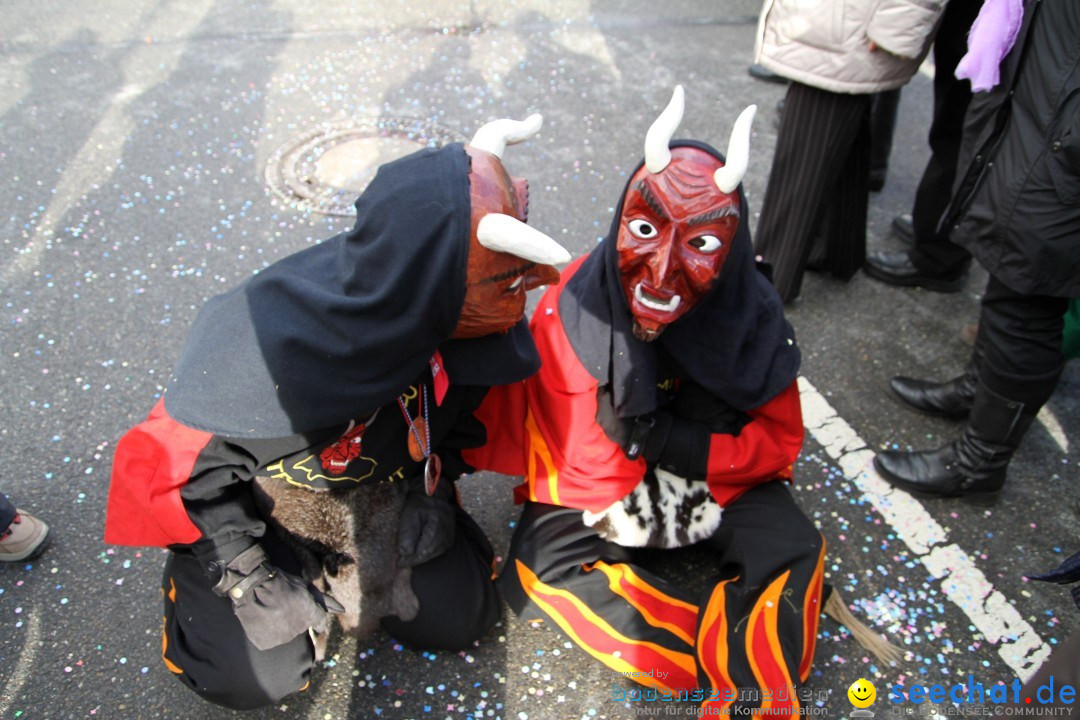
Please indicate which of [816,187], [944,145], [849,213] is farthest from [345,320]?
[944,145]

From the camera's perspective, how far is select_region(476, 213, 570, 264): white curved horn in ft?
5.65

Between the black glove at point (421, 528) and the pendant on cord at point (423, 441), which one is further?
the black glove at point (421, 528)

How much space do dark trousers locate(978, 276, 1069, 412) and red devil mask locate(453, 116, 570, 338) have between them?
5.05 ft

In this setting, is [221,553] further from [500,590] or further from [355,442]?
[500,590]

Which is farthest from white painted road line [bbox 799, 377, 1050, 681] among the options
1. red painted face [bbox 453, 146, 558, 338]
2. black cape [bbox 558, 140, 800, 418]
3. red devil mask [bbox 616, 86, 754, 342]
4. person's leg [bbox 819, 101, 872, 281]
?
red painted face [bbox 453, 146, 558, 338]

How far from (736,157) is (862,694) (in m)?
1.52

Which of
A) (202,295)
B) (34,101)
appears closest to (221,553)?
(202,295)

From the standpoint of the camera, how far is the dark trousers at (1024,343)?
2.52 metres

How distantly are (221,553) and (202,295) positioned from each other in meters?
1.81

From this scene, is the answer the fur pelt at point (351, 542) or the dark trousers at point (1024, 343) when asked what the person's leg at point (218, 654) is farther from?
the dark trousers at point (1024, 343)

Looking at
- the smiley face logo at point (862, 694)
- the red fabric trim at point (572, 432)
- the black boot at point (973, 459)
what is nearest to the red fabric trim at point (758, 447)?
the red fabric trim at point (572, 432)

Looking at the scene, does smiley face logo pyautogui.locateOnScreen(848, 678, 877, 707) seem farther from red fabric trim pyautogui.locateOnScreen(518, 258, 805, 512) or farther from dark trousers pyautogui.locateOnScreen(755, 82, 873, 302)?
dark trousers pyautogui.locateOnScreen(755, 82, 873, 302)

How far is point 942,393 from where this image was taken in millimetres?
3168

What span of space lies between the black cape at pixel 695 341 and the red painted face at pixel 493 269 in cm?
32
